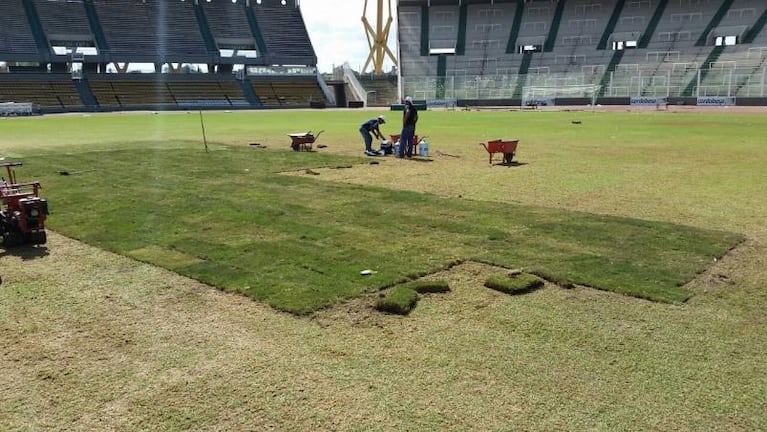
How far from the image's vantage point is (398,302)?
19.8ft

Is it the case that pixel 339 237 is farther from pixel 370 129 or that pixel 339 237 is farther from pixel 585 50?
pixel 585 50

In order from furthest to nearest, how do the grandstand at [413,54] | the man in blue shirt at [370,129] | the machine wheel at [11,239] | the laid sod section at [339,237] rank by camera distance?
the grandstand at [413,54]
the man in blue shirt at [370,129]
the machine wheel at [11,239]
the laid sod section at [339,237]

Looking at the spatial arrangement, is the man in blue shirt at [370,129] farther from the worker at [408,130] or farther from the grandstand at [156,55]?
the grandstand at [156,55]

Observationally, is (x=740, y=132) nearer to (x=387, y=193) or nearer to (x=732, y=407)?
(x=387, y=193)

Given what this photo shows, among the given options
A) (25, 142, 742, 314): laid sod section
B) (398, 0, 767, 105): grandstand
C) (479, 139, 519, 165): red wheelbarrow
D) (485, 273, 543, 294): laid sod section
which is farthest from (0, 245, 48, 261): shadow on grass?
(398, 0, 767, 105): grandstand

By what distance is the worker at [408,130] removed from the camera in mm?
18672

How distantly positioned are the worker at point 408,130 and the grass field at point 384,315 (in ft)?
21.3

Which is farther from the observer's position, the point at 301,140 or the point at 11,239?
the point at 301,140

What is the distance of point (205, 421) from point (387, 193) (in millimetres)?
8587

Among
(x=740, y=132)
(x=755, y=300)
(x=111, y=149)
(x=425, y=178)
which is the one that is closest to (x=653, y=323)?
(x=755, y=300)

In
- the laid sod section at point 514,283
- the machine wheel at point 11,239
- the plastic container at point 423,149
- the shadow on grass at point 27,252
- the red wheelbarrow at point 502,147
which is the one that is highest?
the red wheelbarrow at point 502,147

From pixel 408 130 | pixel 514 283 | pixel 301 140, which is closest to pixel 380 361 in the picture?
pixel 514 283

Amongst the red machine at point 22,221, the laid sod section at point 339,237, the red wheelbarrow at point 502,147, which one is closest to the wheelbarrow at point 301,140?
the red wheelbarrow at point 502,147

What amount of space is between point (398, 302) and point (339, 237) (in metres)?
2.83
